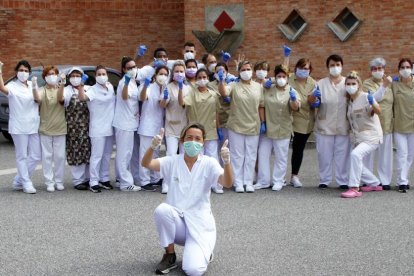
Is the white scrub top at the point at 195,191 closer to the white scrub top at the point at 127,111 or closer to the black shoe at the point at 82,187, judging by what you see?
the white scrub top at the point at 127,111

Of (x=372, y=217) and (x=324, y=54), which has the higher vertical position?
(x=324, y=54)

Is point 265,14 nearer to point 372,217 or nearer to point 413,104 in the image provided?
point 413,104

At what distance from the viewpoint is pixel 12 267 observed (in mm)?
6133

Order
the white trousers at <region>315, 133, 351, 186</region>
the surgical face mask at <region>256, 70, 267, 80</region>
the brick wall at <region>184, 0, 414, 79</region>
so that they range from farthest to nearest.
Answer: the brick wall at <region>184, 0, 414, 79</region> < the surgical face mask at <region>256, 70, 267, 80</region> < the white trousers at <region>315, 133, 351, 186</region>

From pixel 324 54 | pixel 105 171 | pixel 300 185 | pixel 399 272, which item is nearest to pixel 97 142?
pixel 105 171

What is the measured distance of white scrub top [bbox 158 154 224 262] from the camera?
6172 millimetres

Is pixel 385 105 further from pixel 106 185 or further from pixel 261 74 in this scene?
pixel 106 185

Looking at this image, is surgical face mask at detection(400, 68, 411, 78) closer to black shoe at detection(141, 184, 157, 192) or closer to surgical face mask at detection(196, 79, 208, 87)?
surgical face mask at detection(196, 79, 208, 87)

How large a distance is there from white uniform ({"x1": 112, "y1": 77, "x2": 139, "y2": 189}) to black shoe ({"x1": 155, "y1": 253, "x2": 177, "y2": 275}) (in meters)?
3.87

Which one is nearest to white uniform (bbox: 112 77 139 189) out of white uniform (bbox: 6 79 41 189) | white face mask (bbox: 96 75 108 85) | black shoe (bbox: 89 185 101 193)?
white face mask (bbox: 96 75 108 85)

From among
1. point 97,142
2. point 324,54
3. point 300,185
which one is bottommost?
point 300,185

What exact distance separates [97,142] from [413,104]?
4.11m

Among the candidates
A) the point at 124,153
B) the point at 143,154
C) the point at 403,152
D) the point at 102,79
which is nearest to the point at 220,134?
the point at 143,154

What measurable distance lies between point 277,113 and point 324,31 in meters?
6.85
